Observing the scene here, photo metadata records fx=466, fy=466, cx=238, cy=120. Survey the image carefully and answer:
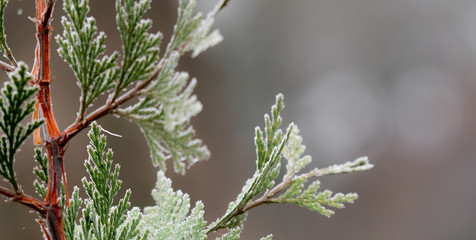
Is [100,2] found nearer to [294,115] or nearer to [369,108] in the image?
[294,115]

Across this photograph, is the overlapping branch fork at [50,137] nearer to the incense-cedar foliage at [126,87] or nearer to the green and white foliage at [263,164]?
the incense-cedar foliage at [126,87]

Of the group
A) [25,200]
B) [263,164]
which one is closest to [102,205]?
[25,200]

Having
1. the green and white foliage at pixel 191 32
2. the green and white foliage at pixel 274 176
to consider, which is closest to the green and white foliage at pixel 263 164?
the green and white foliage at pixel 274 176

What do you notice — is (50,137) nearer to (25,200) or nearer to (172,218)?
(25,200)

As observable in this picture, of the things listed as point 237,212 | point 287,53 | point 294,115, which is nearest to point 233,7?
point 287,53

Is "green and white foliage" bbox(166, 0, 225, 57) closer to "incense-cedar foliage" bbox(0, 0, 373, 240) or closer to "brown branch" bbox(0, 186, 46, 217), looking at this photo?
"incense-cedar foliage" bbox(0, 0, 373, 240)

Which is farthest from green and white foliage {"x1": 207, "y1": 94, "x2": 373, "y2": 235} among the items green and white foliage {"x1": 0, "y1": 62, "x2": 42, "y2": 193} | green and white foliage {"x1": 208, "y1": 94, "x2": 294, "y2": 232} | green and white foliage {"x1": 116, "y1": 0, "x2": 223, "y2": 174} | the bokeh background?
the bokeh background
